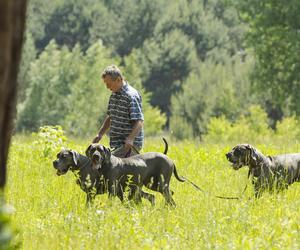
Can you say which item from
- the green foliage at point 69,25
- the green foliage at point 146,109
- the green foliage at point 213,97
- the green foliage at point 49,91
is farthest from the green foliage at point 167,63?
Result: the green foliage at point 49,91

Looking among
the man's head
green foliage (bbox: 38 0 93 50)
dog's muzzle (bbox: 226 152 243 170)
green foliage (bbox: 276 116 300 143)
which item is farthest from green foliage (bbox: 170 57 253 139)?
the man's head

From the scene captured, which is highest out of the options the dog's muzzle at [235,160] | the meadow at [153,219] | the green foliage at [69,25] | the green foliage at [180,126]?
the green foliage at [69,25]

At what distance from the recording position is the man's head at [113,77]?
9570 millimetres

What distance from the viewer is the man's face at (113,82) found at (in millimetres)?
9641

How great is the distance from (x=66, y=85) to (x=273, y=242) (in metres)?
82.2

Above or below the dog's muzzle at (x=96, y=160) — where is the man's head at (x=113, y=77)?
above

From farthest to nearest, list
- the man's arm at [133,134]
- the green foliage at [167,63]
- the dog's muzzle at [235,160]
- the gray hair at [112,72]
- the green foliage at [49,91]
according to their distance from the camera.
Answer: the green foliage at [167,63] < the green foliage at [49,91] < the dog's muzzle at [235,160] < the man's arm at [133,134] < the gray hair at [112,72]

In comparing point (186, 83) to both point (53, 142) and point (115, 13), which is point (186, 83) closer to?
point (115, 13)

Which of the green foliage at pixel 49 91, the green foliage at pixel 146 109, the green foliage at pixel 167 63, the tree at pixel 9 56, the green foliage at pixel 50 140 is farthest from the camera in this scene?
the green foliage at pixel 167 63

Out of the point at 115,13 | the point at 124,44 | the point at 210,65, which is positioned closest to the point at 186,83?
the point at 210,65

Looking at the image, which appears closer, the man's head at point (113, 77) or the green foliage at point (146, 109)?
the man's head at point (113, 77)

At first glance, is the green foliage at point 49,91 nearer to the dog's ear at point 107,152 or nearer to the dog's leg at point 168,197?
the dog's leg at point 168,197

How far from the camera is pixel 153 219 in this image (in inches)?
295

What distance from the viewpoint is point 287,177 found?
10.1 meters
